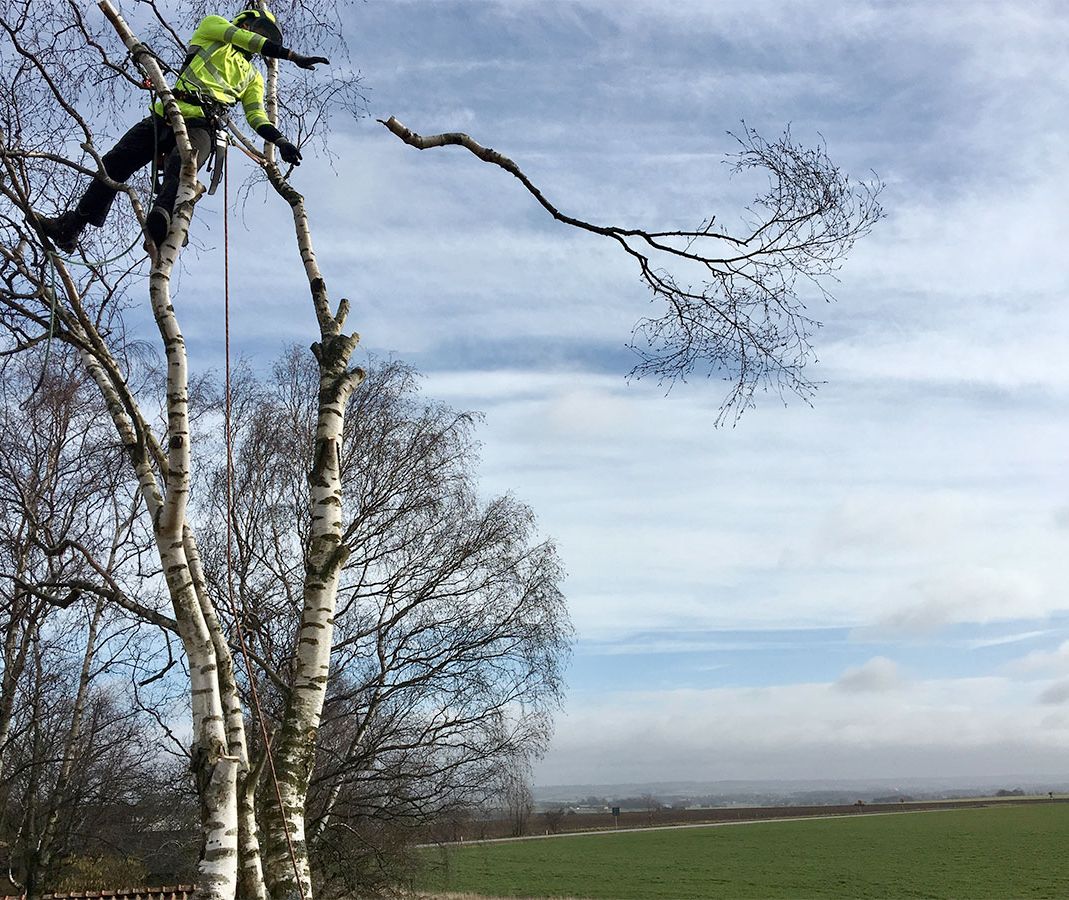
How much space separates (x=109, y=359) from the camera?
14.9ft

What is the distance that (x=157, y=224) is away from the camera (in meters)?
4.74

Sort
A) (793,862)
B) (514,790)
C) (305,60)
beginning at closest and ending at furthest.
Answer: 1. (305,60)
2. (514,790)
3. (793,862)

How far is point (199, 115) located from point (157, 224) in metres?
0.64

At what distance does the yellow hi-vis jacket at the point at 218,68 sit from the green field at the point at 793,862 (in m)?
13.9

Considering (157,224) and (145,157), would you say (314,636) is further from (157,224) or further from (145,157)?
(145,157)

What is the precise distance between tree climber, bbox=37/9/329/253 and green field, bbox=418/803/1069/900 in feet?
44.2

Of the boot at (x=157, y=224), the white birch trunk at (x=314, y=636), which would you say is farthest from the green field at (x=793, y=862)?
the boot at (x=157, y=224)

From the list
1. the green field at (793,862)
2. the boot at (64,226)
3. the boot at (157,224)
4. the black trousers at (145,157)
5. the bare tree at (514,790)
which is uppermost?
the black trousers at (145,157)

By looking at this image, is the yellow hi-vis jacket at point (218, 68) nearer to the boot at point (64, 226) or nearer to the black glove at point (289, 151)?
the black glove at point (289, 151)

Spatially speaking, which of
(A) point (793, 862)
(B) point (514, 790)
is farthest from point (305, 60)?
(A) point (793, 862)

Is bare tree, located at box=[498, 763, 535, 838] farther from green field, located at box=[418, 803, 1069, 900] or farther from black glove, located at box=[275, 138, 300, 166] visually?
black glove, located at box=[275, 138, 300, 166]

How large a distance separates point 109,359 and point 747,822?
222 ft

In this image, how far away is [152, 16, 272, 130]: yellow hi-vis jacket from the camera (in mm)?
4754

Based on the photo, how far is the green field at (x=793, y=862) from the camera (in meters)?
30.9
